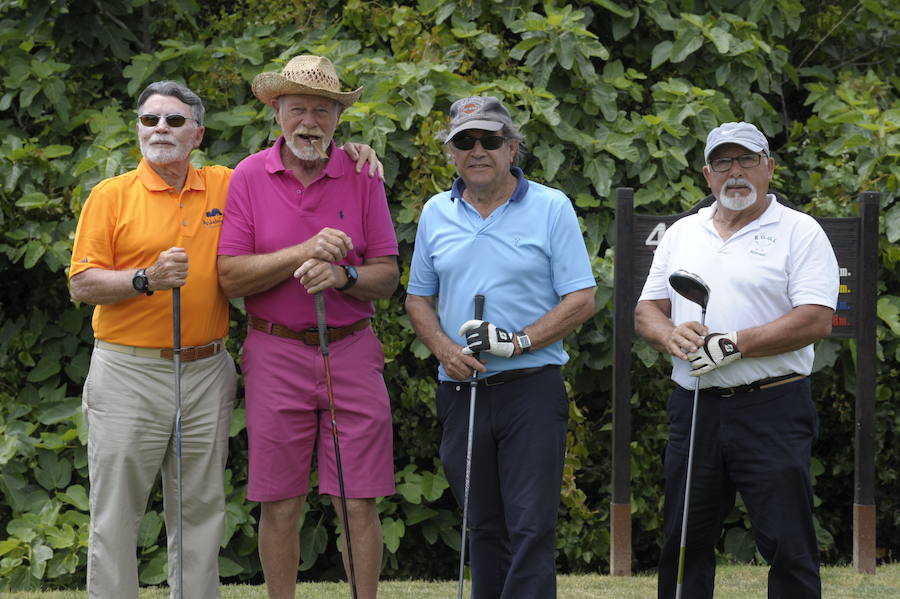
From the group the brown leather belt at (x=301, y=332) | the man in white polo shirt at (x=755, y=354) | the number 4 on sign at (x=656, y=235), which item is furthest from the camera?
the number 4 on sign at (x=656, y=235)

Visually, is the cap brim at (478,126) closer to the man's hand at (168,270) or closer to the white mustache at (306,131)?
the white mustache at (306,131)

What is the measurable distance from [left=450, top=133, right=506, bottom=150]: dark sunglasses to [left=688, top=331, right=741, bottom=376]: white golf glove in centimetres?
100

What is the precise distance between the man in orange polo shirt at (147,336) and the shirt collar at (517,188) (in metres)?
0.38

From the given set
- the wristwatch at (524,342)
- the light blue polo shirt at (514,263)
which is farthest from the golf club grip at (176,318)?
the wristwatch at (524,342)

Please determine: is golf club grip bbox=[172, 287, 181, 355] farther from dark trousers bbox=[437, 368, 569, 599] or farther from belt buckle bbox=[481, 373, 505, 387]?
belt buckle bbox=[481, 373, 505, 387]

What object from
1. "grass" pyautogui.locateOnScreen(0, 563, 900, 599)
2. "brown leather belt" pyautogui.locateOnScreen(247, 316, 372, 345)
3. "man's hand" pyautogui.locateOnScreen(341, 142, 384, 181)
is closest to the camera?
"brown leather belt" pyautogui.locateOnScreen(247, 316, 372, 345)

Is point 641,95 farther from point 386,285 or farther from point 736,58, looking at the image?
point 386,285

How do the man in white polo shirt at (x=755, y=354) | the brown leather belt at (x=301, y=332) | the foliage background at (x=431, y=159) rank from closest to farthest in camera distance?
1. the man in white polo shirt at (x=755, y=354)
2. the brown leather belt at (x=301, y=332)
3. the foliage background at (x=431, y=159)

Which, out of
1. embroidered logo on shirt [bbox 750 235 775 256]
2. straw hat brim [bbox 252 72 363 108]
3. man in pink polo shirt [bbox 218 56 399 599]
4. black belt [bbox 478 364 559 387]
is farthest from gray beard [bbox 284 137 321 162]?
embroidered logo on shirt [bbox 750 235 775 256]

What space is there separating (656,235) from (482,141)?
72.3 inches

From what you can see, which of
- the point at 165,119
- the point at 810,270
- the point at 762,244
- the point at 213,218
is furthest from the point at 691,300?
the point at 165,119

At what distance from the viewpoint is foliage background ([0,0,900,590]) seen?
21.2 feet

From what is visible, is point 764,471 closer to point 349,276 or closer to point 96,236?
point 349,276

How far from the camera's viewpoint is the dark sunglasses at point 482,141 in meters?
4.36
